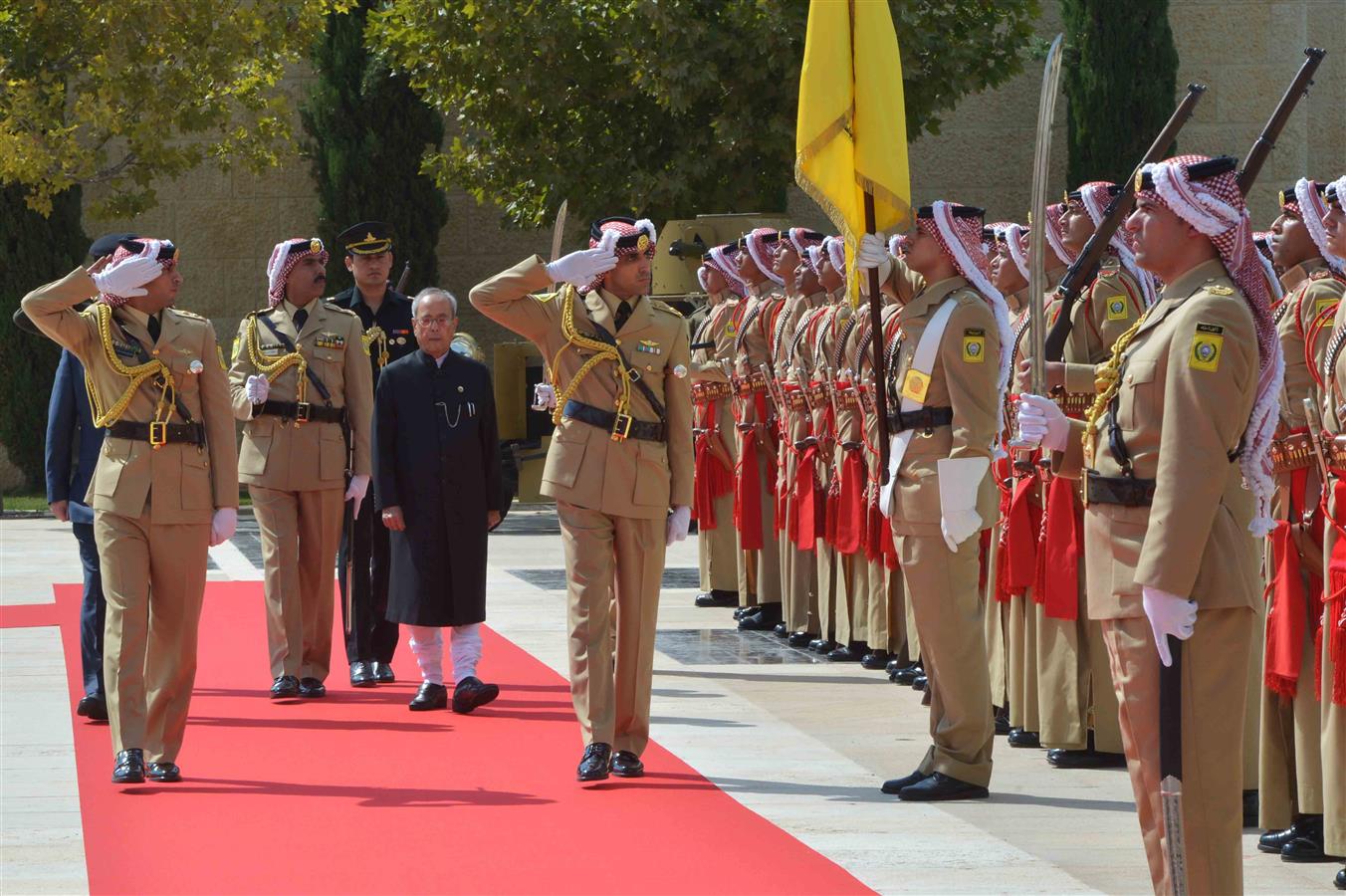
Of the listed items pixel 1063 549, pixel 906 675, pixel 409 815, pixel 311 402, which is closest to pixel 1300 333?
pixel 1063 549

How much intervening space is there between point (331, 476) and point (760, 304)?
10.8 feet

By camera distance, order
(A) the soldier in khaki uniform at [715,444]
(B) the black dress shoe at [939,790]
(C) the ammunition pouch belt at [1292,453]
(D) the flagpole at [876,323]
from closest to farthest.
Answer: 1. (C) the ammunition pouch belt at [1292,453]
2. (D) the flagpole at [876,323]
3. (B) the black dress shoe at [939,790]
4. (A) the soldier in khaki uniform at [715,444]

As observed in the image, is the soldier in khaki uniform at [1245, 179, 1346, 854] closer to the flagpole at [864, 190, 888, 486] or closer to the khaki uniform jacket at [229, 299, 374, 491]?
the flagpole at [864, 190, 888, 486]

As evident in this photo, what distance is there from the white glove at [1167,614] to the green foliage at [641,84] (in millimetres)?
15896

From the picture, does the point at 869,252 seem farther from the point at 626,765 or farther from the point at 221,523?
the point at 221,523

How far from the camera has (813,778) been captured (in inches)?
309

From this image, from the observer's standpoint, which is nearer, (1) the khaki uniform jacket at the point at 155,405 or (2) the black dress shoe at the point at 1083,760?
(1) the khaki uniform jacket at the point at 155,405

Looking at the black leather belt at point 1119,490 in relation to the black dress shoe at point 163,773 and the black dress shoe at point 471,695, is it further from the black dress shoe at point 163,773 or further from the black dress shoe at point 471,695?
the black dress shoe at point 471,695

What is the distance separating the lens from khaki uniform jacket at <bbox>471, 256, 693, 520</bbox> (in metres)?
7.76

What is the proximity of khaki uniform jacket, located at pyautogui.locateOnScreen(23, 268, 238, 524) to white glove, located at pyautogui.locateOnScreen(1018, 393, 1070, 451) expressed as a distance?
3636mm

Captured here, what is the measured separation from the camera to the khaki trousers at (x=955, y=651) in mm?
7414

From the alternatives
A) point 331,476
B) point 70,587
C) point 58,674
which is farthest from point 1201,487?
point 70,587

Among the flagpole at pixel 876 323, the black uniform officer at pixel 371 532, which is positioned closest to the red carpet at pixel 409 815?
the black uniform officer at pixel 371 532

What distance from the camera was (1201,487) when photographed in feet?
16.1
